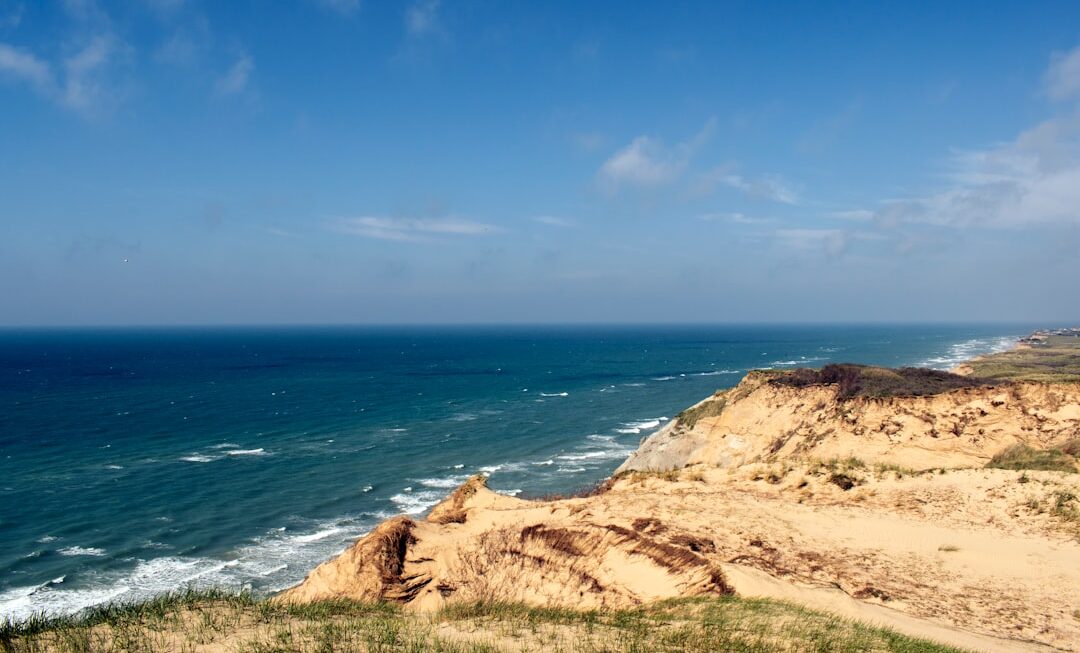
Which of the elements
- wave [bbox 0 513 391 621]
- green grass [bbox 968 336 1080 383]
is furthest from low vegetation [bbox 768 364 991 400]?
green grass [bbox 968 336 1080 383]

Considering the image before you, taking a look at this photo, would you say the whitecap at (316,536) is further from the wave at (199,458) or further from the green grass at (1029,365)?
the green grass at (1029,365)

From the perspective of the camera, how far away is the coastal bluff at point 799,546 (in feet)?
46.7

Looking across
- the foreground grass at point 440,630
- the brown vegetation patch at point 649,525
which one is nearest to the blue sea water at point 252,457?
the foreground grass at point 440,630

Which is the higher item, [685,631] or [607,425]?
[685,631]

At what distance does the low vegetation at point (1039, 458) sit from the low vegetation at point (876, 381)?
23.8 feet

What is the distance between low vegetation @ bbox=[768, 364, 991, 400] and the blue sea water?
53.1ft

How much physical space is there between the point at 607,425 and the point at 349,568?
169ft

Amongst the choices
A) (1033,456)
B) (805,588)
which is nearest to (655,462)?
(1033,456)

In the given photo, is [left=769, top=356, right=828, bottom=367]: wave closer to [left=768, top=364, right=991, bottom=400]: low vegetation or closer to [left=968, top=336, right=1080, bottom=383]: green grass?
[left=968, top=336, right=1080, bottom=383]: green grass

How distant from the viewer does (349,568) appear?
55.2ft

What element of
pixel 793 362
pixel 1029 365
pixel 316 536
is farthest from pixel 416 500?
pixel 793 362

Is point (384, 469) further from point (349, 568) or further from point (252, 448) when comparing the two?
point (349, 568)

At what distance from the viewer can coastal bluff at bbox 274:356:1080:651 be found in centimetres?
1424

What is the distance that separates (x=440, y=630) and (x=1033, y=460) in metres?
26.8
